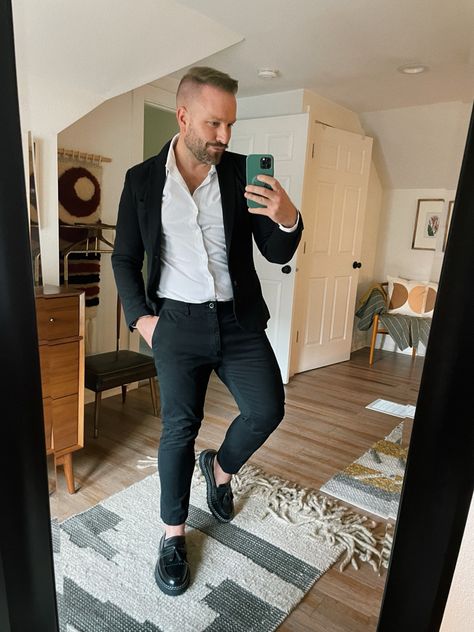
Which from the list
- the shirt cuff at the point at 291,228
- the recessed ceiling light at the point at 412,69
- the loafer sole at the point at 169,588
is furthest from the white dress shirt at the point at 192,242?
the loafer sole at the point at 169,588

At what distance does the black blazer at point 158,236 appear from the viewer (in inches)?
23.9

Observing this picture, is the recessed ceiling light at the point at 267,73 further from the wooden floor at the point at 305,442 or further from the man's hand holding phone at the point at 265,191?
the wooden floor at the point at 305,442

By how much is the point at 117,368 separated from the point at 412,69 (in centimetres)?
63

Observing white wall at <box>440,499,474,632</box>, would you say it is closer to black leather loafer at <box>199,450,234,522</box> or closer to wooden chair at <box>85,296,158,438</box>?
wooden chair at <box>85,296,158,438</box>

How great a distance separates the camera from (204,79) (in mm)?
555

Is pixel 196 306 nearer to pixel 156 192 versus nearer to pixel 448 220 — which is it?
pixel 156 192

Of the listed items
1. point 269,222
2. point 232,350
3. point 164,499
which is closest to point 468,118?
point 269,222

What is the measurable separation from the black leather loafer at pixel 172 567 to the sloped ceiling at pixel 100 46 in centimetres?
81

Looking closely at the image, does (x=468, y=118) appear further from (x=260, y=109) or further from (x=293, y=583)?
(x=293, y=583)

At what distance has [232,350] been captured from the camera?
0.79m

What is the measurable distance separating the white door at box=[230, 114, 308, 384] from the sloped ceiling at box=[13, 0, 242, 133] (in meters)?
0.12

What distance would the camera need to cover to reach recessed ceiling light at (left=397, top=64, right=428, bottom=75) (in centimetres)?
45

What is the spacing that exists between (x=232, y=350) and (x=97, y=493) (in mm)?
490

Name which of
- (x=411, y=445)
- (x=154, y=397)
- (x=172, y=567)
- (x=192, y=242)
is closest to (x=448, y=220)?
(x=411, y=445)
